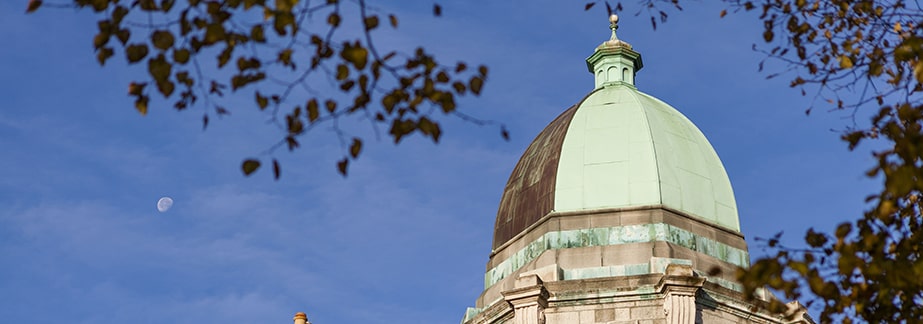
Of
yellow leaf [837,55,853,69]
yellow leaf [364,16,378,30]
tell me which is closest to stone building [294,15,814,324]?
yellow leaf [837,55,853,69]

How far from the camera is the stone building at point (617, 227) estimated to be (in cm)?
3088

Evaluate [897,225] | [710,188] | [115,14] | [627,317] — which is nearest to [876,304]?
[897,225]

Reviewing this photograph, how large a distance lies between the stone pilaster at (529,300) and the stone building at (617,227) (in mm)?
25

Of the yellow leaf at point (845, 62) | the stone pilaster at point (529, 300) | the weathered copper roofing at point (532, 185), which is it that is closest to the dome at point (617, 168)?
the weathered copper roofing at point (532, 185)

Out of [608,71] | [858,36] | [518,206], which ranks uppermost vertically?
[608,71]

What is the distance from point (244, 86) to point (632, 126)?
22.0m

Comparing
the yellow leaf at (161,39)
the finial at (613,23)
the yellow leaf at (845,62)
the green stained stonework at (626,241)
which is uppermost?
the finial at (613,23)

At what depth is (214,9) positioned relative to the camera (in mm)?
13203

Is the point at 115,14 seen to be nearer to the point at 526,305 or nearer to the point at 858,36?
the point at 858,36

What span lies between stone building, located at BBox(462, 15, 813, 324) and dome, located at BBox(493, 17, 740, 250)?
0.03 metres

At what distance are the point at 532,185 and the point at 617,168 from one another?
2194 mm

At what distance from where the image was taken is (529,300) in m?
30.8

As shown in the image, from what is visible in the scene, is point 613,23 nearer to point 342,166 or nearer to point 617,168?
point 617,168

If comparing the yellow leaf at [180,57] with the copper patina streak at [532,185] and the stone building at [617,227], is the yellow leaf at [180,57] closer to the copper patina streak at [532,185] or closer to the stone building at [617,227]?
the stone building at [617,227]
